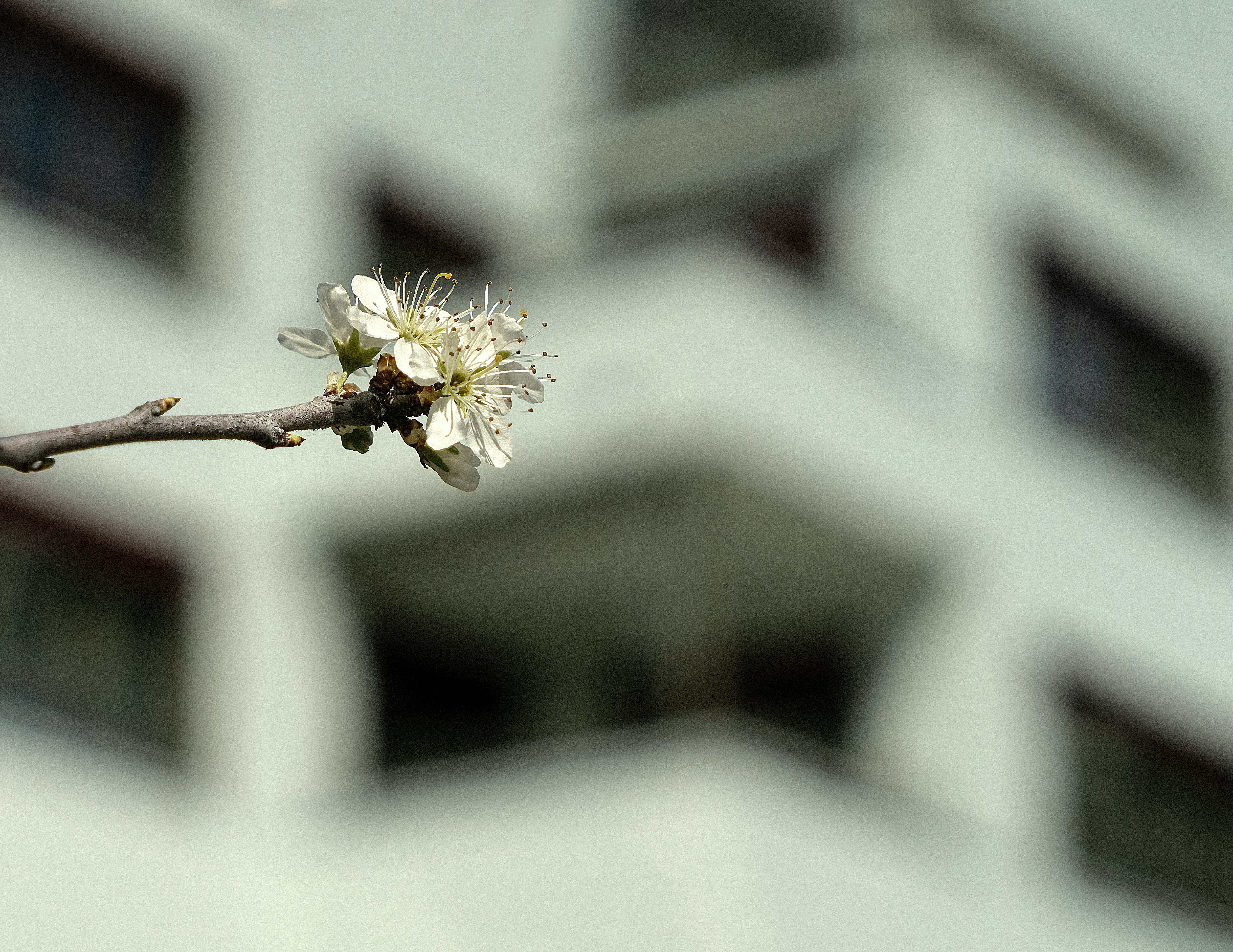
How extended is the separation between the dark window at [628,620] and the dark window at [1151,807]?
1.69 metres

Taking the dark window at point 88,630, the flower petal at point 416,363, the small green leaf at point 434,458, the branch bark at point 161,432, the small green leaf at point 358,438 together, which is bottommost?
the branch bark at point 161,432

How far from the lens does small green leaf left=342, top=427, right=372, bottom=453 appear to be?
188 centimetres

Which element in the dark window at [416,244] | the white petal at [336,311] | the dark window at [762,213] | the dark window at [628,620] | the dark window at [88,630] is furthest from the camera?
the dark window at [762,213]

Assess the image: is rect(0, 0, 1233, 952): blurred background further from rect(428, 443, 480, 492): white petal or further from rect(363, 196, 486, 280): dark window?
rect(428, 443, 480, 492): white petal

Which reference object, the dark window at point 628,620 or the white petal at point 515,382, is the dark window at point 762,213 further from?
the white petal at point 515,382

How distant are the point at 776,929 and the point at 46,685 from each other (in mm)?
3532

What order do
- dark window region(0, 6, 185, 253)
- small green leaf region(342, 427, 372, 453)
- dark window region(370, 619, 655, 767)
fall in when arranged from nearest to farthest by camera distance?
1. small green leaf region(342, 427, 372, 453)
2. dark window region(0, 6, 185, 253)
3. dark window region(370, 619, 655, 767)

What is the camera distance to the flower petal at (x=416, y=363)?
1.90m

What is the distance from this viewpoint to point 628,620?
1087 centimetres

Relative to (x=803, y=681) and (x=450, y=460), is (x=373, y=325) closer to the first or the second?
(x=450, y=460)

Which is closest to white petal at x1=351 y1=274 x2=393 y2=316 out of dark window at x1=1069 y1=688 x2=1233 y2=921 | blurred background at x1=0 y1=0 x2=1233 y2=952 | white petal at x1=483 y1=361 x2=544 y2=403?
white petal at x1=483 y1=361 x2=544 y2=403

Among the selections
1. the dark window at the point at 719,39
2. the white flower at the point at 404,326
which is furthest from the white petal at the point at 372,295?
the dark window at the point at 719,39

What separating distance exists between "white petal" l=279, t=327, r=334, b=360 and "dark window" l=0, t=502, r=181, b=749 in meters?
6.67

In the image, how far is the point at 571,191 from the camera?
12.0m
